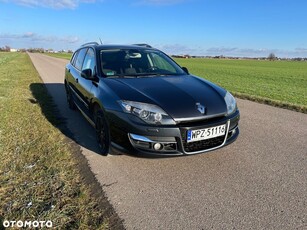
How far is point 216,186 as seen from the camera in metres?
3.16

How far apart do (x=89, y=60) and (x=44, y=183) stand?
2.65m

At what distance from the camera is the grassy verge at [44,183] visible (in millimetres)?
2523

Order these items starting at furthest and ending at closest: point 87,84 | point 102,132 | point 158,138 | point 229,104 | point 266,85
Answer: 1. point 266,85
2. point 87,84
3. point 102,132
4. point 229,104
5. point 158,138

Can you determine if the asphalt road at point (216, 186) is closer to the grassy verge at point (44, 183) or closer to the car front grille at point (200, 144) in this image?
the grassy verge at point (44, 183)

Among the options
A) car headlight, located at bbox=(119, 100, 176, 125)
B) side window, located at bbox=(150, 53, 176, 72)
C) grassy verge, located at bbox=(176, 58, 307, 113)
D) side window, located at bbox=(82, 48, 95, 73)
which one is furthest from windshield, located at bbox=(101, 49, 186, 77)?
grassy verge, located at bbox=(176, 58, 307, 113)

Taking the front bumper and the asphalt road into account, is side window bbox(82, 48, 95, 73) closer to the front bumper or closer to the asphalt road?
the asphalt road

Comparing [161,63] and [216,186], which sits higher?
[161,63]

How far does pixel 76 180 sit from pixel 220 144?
1.85 m

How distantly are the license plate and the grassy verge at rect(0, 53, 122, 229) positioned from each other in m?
1.24

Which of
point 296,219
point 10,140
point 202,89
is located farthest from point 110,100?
point 296,219

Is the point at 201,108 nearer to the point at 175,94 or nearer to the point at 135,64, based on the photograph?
the point at 175,94

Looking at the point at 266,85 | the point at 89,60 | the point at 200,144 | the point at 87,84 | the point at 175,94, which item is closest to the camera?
the point at 200,144

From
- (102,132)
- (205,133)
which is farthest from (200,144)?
(102,132)

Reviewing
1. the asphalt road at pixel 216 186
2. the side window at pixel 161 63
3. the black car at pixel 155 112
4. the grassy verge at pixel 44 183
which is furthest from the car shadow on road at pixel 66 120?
the side window at pixel 161 63
